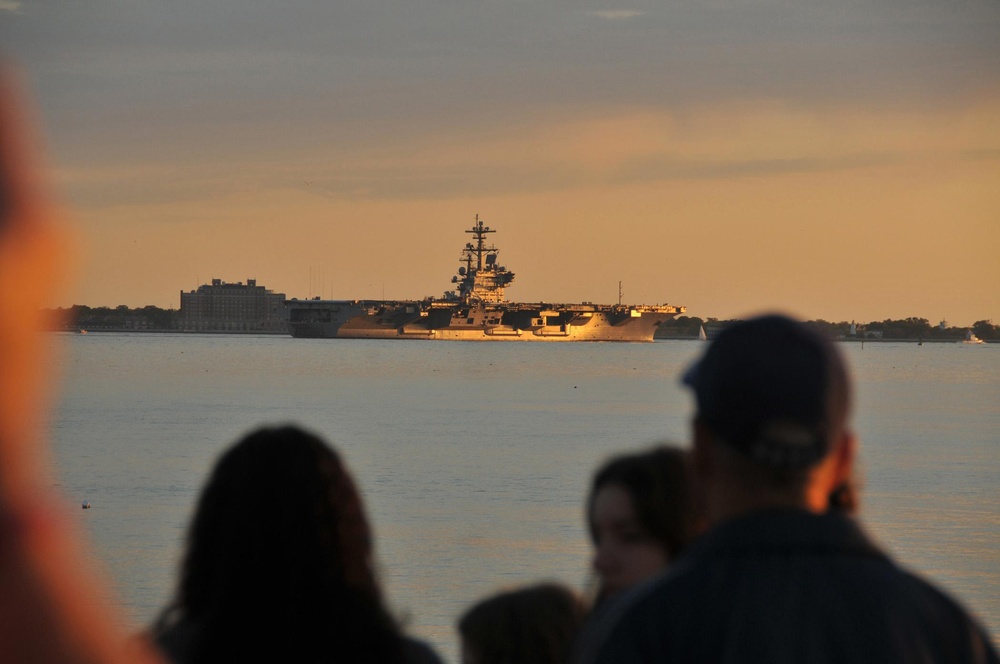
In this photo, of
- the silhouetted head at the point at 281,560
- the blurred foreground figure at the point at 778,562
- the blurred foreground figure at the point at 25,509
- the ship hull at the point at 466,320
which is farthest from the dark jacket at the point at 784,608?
the ship hull at the point at 466,320

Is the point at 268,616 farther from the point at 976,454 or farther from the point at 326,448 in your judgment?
the point at 976,454

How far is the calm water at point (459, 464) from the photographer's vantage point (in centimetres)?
1414

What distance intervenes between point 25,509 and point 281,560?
1.76 m

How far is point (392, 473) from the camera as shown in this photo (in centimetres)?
2322

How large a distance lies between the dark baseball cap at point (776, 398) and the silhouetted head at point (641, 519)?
45.1 inches

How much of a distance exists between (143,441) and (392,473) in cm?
844

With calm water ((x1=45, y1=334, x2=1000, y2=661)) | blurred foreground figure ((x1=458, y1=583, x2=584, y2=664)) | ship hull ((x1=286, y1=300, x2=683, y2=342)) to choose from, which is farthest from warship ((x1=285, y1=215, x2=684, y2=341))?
blurred foreground figure ((x1=458, y1=583, x2=584, y2=664))

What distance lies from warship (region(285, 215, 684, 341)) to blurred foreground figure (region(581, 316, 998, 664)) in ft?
359

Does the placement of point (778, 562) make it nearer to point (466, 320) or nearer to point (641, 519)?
point (641, 519)

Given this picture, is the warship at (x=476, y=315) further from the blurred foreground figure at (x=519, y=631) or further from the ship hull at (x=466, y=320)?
the blurred foreground figure at (x=519, y=631)

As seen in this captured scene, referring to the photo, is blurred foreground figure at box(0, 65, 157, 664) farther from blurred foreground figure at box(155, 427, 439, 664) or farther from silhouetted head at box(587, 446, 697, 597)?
silhouetted head at box(587, 446, 697, 597)

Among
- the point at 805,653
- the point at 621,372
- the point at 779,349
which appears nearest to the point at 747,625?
the point at 805,653

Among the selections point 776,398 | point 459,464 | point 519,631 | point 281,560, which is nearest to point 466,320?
point 459,464

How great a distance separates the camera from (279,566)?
225cm
